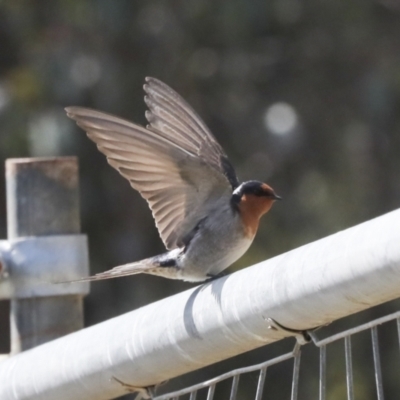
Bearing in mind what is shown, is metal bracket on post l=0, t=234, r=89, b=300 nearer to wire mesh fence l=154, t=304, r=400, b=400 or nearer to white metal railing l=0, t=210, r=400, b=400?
white metal railing l=0, t=210, r=400, b=400

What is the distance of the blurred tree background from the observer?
6750mm

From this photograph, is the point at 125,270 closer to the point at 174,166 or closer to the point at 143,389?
the point at 174,166

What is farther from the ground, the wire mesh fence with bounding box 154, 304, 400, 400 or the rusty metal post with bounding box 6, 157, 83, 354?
the rusty metal post with bounding box 6, 157, 83, 354

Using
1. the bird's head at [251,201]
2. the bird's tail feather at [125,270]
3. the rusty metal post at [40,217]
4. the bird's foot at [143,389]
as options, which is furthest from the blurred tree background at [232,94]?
the bird's foot at [143,389]

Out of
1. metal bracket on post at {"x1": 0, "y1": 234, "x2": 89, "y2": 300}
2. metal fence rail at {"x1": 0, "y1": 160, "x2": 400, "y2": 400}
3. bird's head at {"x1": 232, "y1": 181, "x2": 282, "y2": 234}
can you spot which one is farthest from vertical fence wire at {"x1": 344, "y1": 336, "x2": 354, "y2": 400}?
bird's head at {"x1": 232, "y1": 181, "x2": 282, "y2": 234}

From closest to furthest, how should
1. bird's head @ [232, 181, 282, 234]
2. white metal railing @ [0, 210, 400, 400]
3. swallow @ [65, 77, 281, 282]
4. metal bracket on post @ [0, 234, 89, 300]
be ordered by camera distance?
1. white metal railing @ [0, 210, 400, 400]
2. metal bracket on post @ [0, 234, 89, 300]
3. swallow @ [65, 77, 281, 282]
4. bird's head @ [232, 181, 282, 234]

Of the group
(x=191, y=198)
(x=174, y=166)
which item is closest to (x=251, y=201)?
(x=191, y=198)

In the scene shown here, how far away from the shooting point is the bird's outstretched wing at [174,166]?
2.81 meters

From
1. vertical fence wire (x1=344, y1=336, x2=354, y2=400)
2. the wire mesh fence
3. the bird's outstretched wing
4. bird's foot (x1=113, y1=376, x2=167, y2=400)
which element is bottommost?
the wire mesh fence

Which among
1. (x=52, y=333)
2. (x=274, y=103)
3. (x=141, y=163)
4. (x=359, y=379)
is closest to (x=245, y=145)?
(x=274, y=103)

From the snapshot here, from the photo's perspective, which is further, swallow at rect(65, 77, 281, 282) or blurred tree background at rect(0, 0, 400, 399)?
blurred tree background at rect(0, 0, 400, 399)

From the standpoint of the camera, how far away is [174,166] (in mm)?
3043

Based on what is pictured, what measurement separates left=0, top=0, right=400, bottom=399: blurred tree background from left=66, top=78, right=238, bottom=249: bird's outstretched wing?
3.18m

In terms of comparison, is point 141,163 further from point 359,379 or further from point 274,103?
point 274,103
